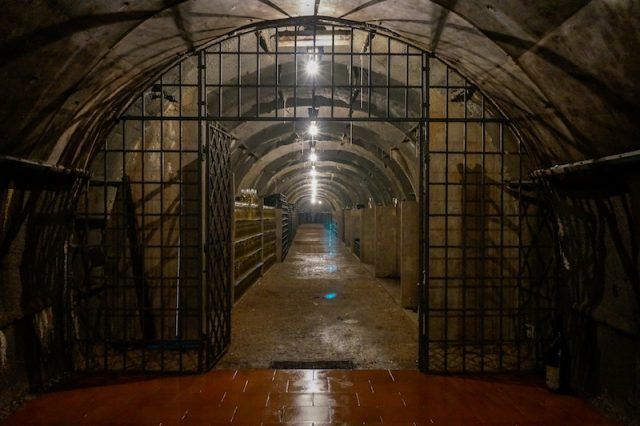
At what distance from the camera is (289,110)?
9.88 m

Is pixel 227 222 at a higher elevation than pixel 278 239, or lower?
higher

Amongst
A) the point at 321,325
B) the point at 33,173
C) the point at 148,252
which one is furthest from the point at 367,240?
the point at 33,173

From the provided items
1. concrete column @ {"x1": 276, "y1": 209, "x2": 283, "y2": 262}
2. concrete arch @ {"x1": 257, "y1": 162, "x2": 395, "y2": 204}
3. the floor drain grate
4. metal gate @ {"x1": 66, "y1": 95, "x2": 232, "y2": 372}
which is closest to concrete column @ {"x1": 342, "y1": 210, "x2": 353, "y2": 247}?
concrete arch @ {"x1": 257, "y1": 162, "x2": 395, "y2": 204}

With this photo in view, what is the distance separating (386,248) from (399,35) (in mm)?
8972

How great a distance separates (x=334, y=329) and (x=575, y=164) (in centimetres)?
504

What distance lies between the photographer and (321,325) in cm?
829

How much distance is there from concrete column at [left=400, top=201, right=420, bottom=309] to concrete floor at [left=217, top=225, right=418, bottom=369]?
0.47m

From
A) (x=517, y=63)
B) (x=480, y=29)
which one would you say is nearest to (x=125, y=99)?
(x=480, y=29)

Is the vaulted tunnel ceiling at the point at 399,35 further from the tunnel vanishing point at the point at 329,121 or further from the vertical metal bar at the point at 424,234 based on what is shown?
the vertical metal bar at the point at 424,234

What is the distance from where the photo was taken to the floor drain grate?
599 cm

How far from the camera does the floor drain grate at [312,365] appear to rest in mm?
5994

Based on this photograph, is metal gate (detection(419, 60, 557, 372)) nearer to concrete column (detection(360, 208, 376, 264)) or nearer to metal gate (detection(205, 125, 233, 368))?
metal gate (detection(205, 125, 233, 368))

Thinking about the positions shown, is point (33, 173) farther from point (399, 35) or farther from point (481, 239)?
point (481, 239)

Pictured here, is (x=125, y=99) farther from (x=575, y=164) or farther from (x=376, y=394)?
(x=575, y=164)
